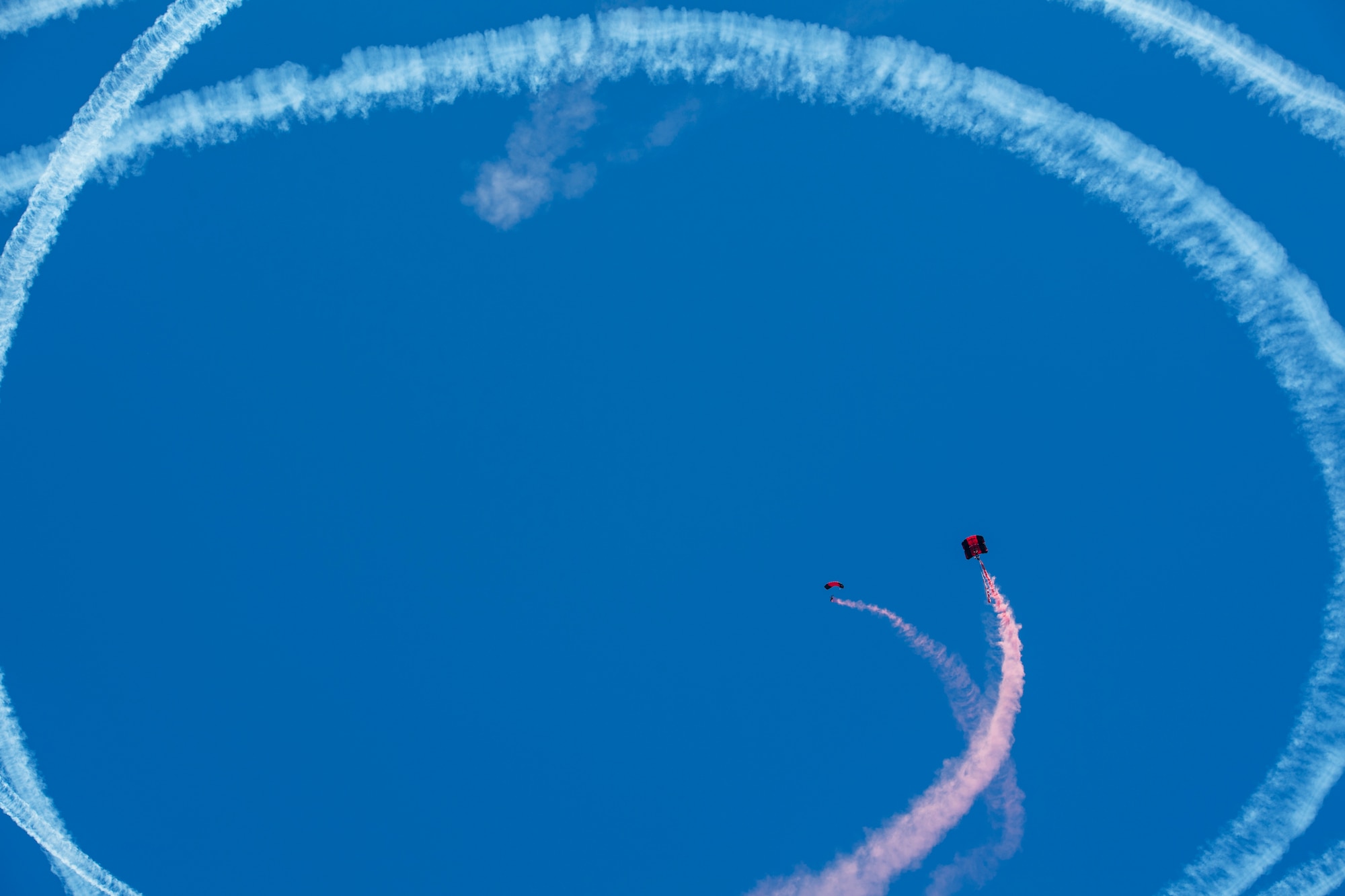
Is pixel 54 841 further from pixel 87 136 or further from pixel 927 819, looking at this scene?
pixel 927 819

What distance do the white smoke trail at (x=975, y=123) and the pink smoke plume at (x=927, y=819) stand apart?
367 cm

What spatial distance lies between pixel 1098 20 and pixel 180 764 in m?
19.9

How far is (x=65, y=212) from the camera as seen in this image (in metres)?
11.6

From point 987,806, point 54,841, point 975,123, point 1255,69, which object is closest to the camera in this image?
point 1255,69

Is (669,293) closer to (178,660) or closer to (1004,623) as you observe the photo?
(1004,623)

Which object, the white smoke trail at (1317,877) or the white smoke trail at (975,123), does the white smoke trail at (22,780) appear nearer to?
the white smoke trail at (975,123)

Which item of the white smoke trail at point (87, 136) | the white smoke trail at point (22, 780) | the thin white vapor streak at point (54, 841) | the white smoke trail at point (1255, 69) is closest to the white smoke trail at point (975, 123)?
the white smoke trail at point (87, 136)

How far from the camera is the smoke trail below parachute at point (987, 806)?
11.5m

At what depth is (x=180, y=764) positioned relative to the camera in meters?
11.7

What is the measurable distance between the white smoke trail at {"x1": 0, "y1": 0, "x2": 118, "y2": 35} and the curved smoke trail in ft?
4.08

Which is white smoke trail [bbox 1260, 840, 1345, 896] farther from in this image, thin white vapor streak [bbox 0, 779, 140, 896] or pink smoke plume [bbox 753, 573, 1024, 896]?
thin white vapor streak [bbox 0, 779, 140, 896]

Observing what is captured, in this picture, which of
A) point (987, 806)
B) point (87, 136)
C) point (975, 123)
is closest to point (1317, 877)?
point (987, 806)

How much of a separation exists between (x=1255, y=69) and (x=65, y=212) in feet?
65.3

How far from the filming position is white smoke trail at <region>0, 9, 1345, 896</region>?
36.1ft
